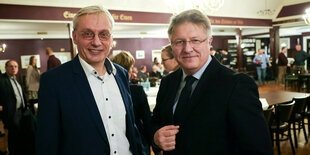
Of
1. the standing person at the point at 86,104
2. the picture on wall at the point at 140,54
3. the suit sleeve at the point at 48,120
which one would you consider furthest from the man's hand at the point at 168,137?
the picture on wall at the point at 140,54

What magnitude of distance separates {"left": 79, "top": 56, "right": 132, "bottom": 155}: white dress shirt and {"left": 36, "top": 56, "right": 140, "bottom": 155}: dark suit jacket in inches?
2.2

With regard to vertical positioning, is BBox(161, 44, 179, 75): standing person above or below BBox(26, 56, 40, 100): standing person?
above

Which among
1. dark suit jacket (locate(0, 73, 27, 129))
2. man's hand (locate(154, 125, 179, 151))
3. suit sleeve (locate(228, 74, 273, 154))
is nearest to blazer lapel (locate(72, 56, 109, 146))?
man's hand (locate(154, 125, 179, 151))

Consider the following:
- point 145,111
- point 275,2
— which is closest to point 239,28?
point 275,2

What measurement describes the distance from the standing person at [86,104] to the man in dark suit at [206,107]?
280mm

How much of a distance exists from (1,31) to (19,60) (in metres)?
1.62

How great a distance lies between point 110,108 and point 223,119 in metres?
0.65

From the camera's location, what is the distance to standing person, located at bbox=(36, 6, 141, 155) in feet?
4.06

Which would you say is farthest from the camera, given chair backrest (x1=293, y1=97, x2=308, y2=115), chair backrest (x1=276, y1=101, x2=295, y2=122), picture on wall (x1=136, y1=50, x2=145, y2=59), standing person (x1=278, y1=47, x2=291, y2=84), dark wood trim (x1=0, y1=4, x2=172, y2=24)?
picture on wall (x1=136, y1=50, x2=145, y2=59)

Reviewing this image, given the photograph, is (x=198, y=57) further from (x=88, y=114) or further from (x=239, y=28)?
(x=239, y=28)

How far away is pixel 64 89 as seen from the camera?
4.17ft

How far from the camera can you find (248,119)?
3.58ft

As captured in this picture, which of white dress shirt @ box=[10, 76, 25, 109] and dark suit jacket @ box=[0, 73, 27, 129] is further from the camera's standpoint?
white dress shirt @ box=[10, 76, 25, 109]

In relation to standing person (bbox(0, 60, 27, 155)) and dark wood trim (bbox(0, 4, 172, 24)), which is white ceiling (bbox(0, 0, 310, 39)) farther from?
standing person (bbox(0, 60, 27, 155))
